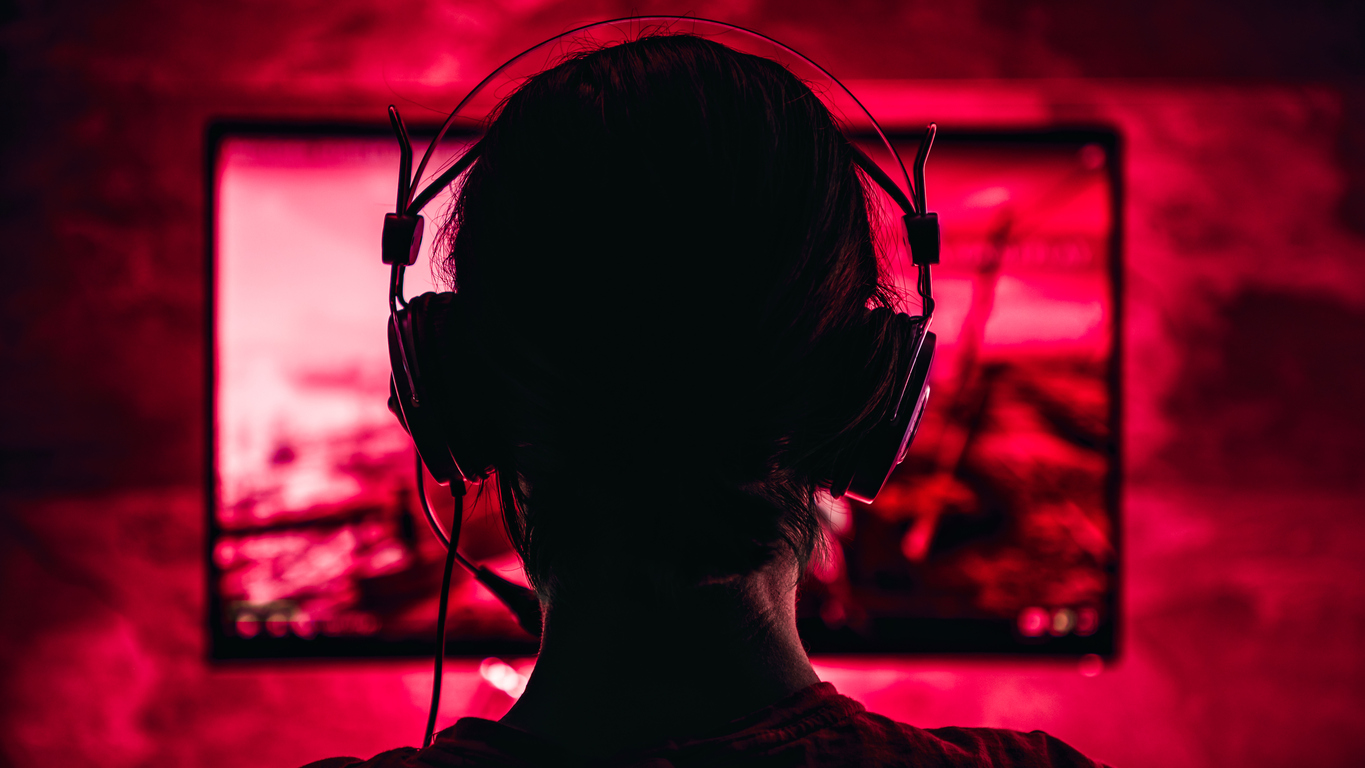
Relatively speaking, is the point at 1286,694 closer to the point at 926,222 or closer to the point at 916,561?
the point at 916,561

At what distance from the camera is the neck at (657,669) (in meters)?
0.42

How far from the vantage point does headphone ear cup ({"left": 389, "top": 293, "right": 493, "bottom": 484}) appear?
1.62ft

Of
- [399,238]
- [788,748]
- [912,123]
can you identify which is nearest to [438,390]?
[399,238]

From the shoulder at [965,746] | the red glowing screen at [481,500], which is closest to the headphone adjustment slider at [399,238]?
the shoulder at [965,746]

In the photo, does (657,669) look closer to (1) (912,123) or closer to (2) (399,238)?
(2) (399,238)

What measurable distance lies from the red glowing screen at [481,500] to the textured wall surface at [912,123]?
117 mm

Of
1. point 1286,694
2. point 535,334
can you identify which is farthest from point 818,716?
point 1286,694

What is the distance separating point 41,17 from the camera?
1.48 meters

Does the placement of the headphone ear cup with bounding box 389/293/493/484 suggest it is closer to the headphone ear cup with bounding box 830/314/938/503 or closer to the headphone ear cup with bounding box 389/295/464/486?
the headphone ear cup with bounding box 389/295/464/486

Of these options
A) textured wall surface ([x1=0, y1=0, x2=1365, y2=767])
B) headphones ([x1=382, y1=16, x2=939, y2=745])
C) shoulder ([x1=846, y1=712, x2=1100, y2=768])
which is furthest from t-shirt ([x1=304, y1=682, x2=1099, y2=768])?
textured wall surface ([x1=0, y1=0, x2=1365, y2=767])

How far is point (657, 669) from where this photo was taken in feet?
1.42

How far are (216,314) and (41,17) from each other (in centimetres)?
77

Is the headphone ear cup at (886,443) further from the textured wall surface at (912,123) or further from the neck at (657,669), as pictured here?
the textured wall surface at (912,123)

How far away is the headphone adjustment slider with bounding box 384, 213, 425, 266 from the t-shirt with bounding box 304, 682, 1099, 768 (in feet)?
1.25
